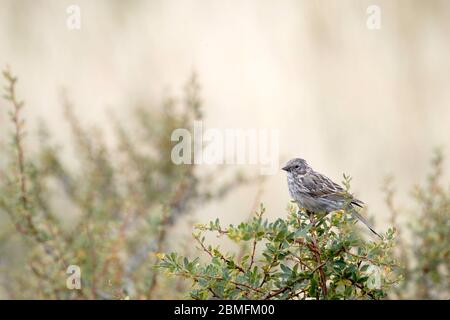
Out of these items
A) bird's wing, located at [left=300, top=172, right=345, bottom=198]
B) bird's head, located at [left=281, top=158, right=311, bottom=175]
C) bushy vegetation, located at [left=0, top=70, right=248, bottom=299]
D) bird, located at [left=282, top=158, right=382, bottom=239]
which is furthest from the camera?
bird's head, located at [left=281, top=158, right=311, bottom=175]

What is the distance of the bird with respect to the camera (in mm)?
3693

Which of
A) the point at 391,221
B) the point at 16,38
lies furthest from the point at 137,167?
the point at 16,38

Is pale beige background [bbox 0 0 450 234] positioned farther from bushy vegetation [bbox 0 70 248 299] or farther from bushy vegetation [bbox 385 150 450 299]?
bushy vegetation [bbox 385 150 450 299]

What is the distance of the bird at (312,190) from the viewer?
12.1 feet

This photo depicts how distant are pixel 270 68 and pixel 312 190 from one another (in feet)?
18.0

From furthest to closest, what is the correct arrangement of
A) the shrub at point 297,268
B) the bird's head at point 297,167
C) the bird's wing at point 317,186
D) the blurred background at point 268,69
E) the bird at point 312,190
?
the blurred background at point 268,69 → the bird's head at point 297,167 → the bird's wing at point 317,186 → the bird at point 312,190 → the shrub at point 297,268

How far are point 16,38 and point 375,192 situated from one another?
14.8 ft

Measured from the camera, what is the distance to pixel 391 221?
434 centimetres

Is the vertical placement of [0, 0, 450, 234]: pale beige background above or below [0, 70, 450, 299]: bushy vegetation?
above

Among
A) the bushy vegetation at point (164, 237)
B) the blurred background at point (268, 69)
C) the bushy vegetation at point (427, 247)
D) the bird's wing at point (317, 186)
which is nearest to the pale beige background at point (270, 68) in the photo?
the blurred background at point (268, 69)

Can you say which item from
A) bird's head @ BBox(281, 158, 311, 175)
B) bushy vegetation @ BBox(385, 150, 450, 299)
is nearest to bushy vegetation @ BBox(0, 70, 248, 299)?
bird's head @ BBox(281, 158, 311, 175)

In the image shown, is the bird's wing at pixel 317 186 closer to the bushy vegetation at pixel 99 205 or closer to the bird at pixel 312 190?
the bird at pixel 312 190

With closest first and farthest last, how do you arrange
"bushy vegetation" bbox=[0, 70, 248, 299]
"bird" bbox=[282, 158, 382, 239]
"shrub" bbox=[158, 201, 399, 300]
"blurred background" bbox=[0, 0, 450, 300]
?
"shrub" bbox=[158, 201, 399, 300] → "bird" bbox=[282, 158, 382, 239] → "bushy vegetation" bbox=[0, 70, 248, 299] → "blurred background" bbox=[0, 0, 450, 300]
